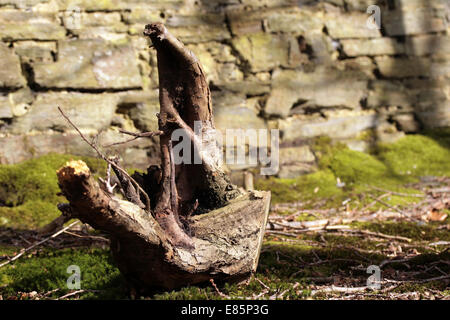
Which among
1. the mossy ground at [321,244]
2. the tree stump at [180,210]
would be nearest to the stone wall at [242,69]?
the mossy ground at [321,244]

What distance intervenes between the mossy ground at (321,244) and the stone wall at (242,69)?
0.27 meters

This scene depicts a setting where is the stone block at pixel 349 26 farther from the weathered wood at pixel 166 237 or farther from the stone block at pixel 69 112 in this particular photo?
the weathered wood at pixel 166 237

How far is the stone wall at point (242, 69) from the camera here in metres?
4.41

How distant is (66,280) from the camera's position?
104 inches

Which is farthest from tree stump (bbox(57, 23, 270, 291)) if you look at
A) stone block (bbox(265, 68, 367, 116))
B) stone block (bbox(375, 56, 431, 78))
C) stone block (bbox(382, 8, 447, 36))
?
stone block (bbox(382, 8, 447, 36))

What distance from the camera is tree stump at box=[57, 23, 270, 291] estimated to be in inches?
82.0

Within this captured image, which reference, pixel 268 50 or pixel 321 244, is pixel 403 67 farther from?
pixel 321 244

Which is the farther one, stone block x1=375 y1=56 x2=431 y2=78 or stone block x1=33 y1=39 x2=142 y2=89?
stone block x1=375 y1=56 x2=431 y2=78

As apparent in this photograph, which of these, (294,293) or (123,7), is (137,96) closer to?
(123,7)

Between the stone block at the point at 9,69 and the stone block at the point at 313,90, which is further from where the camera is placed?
the stone block at the point at 313,90

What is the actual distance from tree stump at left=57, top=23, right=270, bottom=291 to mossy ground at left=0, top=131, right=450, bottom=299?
0.14m

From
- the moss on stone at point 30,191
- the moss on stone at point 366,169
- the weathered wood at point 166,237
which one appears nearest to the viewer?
the weathered wood at point 166,237

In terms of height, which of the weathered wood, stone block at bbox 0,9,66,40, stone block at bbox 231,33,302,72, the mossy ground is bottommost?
the mossy ground

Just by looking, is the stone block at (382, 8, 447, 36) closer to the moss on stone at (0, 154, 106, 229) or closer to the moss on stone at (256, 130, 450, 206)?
the moss on stone at (256, 130, 450, 206)
